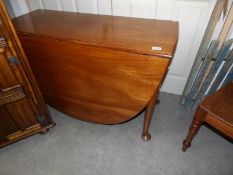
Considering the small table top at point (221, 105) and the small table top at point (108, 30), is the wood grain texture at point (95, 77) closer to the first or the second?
the small table top at point (108, 30)

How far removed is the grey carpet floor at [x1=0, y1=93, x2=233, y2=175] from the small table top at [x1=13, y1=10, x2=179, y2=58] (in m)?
0.77

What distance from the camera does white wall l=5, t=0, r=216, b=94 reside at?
1279 mm

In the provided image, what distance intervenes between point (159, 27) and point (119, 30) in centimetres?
26

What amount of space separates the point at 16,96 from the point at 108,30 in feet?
2.32

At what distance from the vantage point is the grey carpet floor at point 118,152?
127 cm

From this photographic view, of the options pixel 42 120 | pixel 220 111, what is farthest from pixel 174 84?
pixel 42 120

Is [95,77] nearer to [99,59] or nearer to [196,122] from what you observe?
[99,59]

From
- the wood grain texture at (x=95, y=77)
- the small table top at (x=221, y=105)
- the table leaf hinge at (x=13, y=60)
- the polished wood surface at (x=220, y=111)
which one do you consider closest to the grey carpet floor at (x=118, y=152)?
the wood grain texture at (x=95, y=77)

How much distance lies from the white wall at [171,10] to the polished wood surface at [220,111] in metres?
0.49

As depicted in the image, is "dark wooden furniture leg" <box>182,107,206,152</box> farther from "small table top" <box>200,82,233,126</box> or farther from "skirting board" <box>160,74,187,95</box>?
"skirting board" <box>160,74,187,95</box>

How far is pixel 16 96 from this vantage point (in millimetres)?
1176

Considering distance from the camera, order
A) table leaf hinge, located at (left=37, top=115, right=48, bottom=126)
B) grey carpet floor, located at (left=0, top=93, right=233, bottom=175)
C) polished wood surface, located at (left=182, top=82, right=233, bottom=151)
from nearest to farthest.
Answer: polished wood surface, located at (left=182, top=82, right=233, bottom=151)
grey carpet floor, located at (left=0, top=93, right=233, bottom=175)
table leaf hinge, located at (left=37, top=115, right=48, bottom=126)

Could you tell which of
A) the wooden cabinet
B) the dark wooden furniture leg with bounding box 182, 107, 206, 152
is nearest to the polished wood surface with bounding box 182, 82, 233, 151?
the dark wooden furniture leg with bounding box 182, 107, 206, 152

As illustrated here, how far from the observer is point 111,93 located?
3.83 ft
